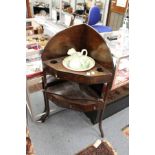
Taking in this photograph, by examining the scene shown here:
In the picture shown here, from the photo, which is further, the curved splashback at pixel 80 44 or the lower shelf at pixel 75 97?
the lower shelf at pixel 75 97

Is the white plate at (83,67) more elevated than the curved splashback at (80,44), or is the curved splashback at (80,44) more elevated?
the curved splashback at (80,44)

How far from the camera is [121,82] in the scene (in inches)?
63.7

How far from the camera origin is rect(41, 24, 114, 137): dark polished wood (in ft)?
3.75

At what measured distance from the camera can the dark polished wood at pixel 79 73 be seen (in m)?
1.14

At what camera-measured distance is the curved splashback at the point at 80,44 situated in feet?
3.92

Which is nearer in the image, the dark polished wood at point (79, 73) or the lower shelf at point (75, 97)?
the dark polished wood at point (79, 73)

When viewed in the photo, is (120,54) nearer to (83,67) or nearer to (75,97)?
(83,67)

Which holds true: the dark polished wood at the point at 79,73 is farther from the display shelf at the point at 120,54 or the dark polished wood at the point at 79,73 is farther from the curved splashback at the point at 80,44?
the display shelf at the point at 120,54

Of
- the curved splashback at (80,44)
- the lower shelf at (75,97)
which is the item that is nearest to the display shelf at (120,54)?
the curved splashback at (80,44)

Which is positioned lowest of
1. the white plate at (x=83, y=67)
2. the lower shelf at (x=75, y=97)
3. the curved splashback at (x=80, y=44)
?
the lower shelf at (x=75, y=97)

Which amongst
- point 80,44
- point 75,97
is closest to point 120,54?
point 80,44
